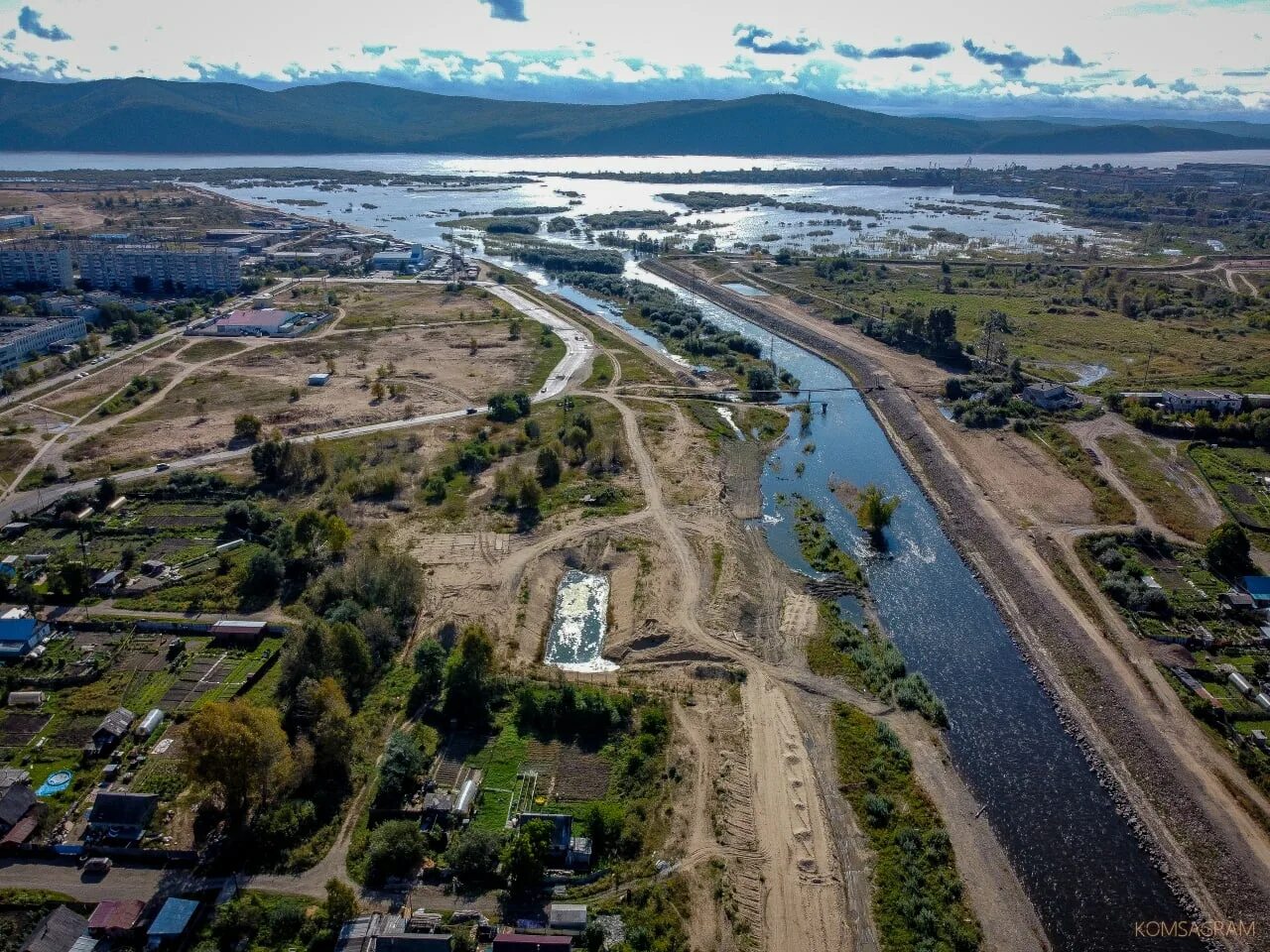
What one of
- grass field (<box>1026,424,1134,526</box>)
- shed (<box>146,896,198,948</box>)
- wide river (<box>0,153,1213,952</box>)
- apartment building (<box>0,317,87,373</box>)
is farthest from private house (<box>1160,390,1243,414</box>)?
apartment building (<box>0,317,87,373</box>)

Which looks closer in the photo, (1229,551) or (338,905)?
(338,905)

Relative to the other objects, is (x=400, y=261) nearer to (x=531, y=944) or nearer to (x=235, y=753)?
(x=235, y=753)

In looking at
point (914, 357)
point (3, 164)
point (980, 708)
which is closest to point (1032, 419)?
point (914, 357)

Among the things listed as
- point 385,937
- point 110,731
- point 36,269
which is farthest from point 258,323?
point 385,937

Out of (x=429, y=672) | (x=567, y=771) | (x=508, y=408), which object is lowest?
(x=567, y=771)

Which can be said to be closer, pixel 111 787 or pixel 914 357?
pixel 111 787

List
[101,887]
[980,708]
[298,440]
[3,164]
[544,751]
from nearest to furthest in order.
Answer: [101,887], [544,751], [980,708], [298,440], [3,164]

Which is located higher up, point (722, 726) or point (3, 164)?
point (3, 164)

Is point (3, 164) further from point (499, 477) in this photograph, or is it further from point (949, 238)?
point (499, 477)
